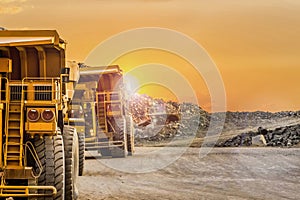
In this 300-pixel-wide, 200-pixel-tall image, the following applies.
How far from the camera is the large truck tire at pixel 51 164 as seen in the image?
1163 centimetres

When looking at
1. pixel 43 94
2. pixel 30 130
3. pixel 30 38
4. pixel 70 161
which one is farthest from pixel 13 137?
pixel 30 38

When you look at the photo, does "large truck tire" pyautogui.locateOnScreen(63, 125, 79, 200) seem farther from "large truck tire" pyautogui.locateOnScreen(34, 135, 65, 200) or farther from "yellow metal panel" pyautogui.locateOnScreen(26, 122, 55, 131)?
"yellow metal panel" pyautogui.locateOnScreen(26, 122, 55, 131)

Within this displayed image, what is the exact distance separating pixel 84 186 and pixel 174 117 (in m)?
44.1

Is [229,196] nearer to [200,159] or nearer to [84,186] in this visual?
[84,186]

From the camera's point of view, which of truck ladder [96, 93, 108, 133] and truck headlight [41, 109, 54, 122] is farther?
truck ladder [96, 93, 108, 133]

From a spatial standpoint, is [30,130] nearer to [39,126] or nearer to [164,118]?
[39,126]

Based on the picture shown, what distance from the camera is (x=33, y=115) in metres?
11.5

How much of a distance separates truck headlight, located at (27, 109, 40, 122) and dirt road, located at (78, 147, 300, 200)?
135 inches

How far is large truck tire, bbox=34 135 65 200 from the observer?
11.6m

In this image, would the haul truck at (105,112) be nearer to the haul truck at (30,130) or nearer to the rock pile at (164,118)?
the haul truck at (30,130)

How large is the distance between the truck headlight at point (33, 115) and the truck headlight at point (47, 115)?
0.08 m

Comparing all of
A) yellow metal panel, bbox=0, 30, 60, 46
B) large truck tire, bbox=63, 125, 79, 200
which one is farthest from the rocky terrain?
yellow metal panel, bbox=0, 30, 60, 46

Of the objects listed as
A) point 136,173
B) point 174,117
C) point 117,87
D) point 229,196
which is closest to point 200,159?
point 117,87

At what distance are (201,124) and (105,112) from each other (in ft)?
108
